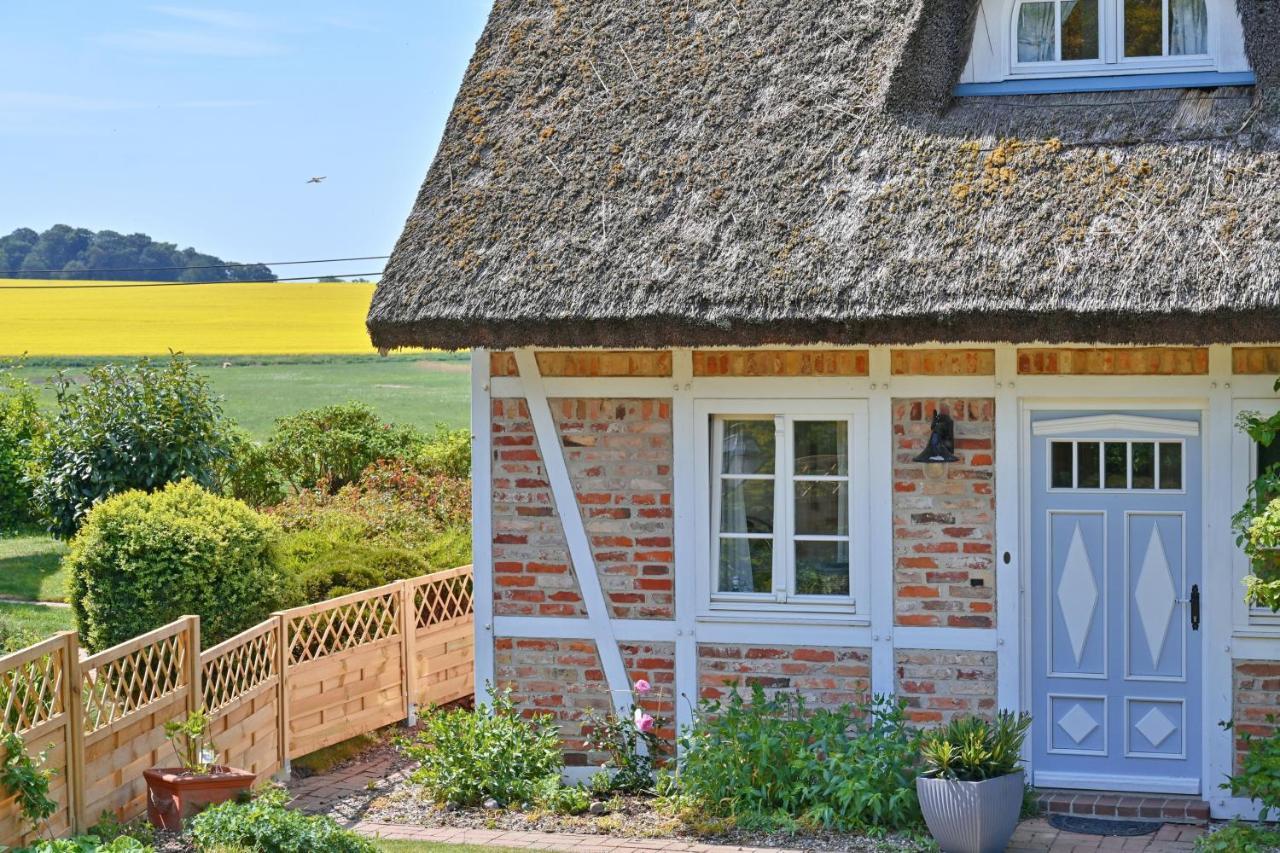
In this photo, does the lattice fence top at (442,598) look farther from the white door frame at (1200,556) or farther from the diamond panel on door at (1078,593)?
the diamond panel on door at (1078,593)

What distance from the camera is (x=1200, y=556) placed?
28.5 feet

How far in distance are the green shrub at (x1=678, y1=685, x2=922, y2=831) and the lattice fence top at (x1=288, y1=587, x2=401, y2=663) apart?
300 cm

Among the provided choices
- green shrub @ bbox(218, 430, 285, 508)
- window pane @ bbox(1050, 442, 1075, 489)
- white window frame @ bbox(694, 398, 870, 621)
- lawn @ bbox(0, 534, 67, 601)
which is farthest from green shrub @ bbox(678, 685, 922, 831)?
green shrub @ bbox(218, 430, 285, 508)

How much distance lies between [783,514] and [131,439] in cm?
826

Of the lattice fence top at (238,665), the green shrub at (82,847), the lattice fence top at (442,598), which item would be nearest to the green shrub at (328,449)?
the lattice fence top at (442,598)

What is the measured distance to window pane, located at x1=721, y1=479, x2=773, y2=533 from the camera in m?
9.31

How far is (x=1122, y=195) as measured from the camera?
8594mm

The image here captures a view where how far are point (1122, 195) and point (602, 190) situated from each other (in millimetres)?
3171

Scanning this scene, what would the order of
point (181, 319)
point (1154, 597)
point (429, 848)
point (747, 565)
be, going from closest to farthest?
point (429, 848), point (1154, 597), point (747, 565), point (181, 319)

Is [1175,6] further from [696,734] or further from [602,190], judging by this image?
[696,734]

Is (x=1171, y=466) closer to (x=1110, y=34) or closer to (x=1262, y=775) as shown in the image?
(x=1262, y=775)

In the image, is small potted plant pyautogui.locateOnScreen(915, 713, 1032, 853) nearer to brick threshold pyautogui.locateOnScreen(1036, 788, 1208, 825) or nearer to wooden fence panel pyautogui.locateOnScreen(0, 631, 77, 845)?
brick threshold pyautogui.locateOnScreen(1036, 788, 1208, 825)

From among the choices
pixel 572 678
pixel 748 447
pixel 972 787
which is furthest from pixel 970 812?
pixel 572 678

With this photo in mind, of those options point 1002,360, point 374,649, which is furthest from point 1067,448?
point 374,649
